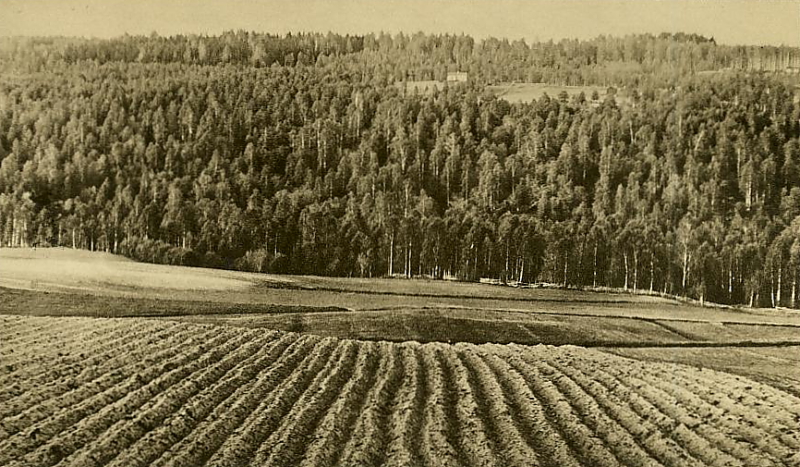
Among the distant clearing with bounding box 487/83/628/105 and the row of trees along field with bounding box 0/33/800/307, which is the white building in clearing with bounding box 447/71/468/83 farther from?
the distant clearing with bounding box 487/83/628/105

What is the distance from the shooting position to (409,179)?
8.84 metres

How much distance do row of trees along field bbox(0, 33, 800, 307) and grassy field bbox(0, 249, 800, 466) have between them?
330 mm

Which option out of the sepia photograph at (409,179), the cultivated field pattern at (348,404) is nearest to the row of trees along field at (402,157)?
the sepia photograph at (409,179)

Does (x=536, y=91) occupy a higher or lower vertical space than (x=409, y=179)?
higher

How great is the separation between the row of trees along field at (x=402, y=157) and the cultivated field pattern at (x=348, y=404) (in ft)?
3.68

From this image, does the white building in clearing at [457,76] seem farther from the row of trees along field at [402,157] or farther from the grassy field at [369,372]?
the grassy field at [369,372]

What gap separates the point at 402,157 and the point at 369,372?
2.74 meters

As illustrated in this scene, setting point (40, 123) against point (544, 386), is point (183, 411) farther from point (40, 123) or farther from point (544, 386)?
point (40, 123)

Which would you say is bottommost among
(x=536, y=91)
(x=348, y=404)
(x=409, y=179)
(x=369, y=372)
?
(x=348, y=404)

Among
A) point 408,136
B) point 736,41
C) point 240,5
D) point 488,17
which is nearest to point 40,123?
point 240,5

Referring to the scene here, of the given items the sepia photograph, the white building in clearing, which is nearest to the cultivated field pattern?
the sepia photograph

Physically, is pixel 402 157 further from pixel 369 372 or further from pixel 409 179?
pixel 369 372

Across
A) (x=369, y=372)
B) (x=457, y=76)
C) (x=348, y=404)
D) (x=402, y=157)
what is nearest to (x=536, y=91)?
(x=457, y=76)

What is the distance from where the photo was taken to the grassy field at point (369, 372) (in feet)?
18.5
